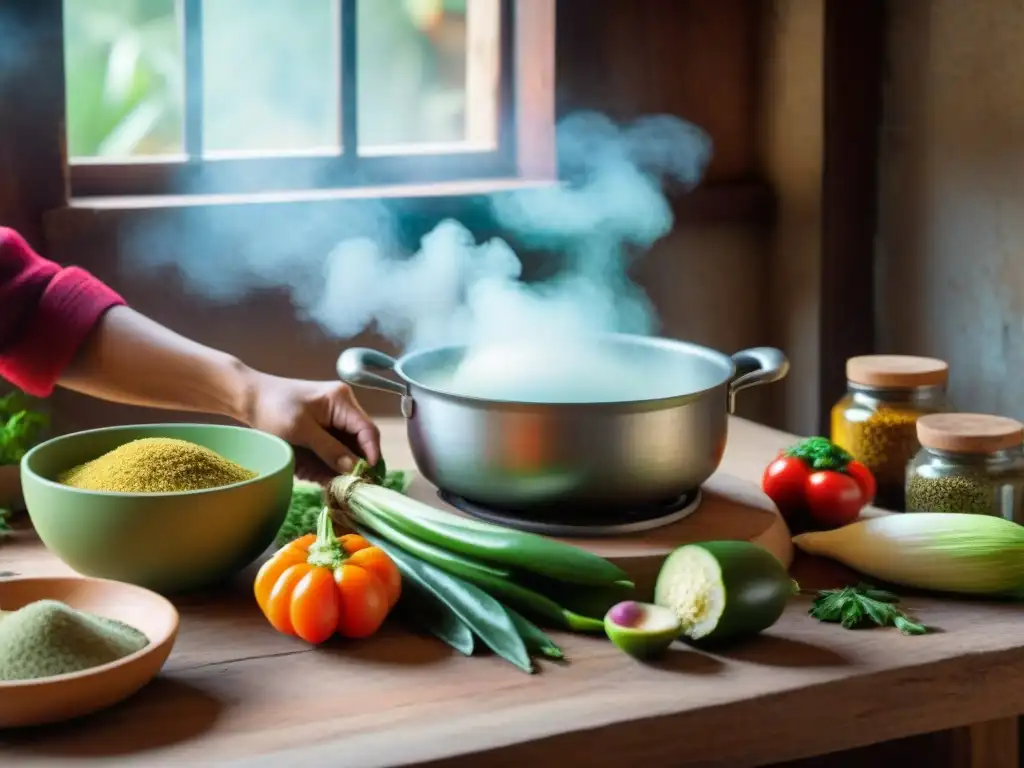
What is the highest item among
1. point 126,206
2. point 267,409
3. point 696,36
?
point 696,36

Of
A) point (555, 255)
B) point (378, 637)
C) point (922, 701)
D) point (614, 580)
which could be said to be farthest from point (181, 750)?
point (555, 255)

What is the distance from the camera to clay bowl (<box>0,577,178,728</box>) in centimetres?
102

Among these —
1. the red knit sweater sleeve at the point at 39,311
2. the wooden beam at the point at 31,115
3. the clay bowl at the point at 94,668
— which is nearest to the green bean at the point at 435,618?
the clay bowl at the point at 94,668

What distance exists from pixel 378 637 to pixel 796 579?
0.46 meters

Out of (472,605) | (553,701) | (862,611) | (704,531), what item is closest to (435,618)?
(472,605)

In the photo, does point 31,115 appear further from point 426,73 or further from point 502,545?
point 502,545

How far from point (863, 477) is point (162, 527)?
0.80 m

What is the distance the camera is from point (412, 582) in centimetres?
132

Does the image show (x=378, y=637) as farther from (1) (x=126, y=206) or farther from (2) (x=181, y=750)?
Answer: (1) (x=126, y=206)

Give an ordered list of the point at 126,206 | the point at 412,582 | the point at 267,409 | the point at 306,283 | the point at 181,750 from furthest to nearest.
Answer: the point at 306,283, the point at 126,206, the point at 267,409, the point at 412,582, the point at 181,750

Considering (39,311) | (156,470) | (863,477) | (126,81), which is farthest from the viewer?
(126,81)

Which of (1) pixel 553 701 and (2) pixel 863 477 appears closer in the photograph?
(1) pixel 553 701

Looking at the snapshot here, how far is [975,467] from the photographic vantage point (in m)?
1.49

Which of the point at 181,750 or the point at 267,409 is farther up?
the point at 267,409
